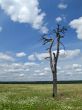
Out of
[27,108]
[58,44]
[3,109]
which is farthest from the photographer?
[58,44]

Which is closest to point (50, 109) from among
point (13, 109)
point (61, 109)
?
point (61, 109)

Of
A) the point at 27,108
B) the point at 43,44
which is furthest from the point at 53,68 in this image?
the point at 27,108

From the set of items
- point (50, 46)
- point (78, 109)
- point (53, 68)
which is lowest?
point (78, 109)

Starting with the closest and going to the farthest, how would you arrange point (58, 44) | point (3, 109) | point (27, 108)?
point (3, 109) → point (27, 108) → point (58, 44)

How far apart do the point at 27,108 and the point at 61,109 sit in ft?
10.6

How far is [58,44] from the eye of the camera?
48.3m

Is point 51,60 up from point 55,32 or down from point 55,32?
down

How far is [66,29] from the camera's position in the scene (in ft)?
161

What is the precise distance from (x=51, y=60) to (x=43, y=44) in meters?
3.20

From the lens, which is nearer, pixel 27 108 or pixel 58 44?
pixel 27 108

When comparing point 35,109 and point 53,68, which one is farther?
point 53,68

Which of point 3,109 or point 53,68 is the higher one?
point 53,68

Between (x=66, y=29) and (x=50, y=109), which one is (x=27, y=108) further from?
(x=66, y=29)

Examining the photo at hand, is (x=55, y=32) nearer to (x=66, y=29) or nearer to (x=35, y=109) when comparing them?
(x=66, y=29)
